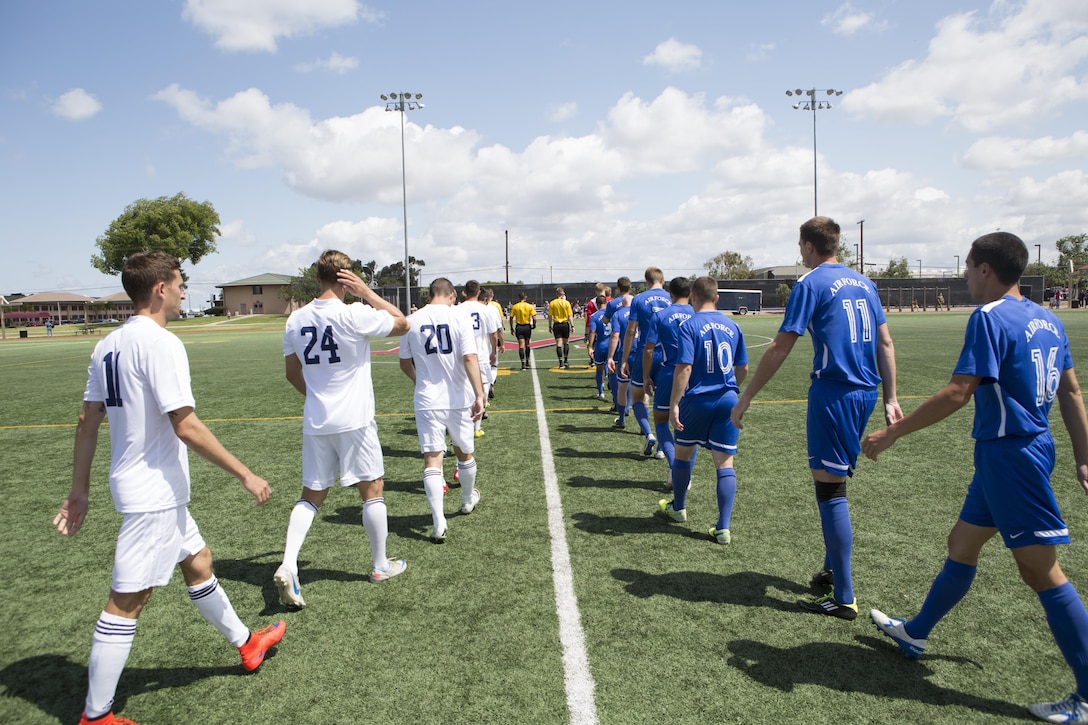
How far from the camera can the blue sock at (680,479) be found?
5.16 m

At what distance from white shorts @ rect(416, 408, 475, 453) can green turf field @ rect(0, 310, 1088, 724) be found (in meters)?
0.74

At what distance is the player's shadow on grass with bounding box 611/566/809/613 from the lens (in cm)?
395

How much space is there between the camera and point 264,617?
3.90m

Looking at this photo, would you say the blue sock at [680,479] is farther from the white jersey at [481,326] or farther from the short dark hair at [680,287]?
the white jersey at [481,326]

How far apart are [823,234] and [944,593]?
2.04 m

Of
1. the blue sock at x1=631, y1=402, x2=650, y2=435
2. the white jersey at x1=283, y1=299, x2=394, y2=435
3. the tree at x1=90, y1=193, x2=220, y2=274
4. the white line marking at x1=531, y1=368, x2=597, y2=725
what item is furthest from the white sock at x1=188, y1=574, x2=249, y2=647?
the tree at x1=90, y1=193, x2=220, y2=274

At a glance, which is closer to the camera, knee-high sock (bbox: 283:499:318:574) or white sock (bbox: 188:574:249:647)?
white sock (bbox: 188:574:249:647)

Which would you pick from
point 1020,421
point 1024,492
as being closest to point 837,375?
point 1020,421

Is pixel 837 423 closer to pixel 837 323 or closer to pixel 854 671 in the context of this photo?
pixel 837 323


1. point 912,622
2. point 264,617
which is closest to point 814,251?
point 912,622

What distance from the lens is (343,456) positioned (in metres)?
4.07

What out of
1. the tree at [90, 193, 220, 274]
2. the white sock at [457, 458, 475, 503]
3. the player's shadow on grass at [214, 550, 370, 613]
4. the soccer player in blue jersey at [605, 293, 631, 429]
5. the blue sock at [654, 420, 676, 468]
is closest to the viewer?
the player's shadow on grass at [214, 550, 370, 613]

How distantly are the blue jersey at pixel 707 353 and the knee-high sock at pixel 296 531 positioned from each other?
2.85 m

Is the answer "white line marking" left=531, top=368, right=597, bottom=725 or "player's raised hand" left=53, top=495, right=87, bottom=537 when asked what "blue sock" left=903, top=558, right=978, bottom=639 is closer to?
"white line marking" left=531, top=368, right=597, bottom=725
